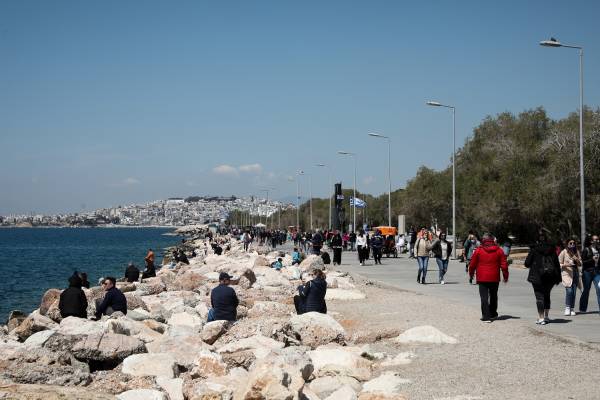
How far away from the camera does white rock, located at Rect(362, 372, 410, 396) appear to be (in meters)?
9.76

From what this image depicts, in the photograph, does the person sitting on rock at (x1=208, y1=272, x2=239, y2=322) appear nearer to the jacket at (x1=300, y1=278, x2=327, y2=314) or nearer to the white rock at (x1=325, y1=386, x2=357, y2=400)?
the jacket at (x1=300, y1=278, x2=327, y2=314)

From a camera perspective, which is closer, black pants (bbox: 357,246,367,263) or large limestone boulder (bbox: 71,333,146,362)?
large limestone boulder (bbox: 71,333,146,362)

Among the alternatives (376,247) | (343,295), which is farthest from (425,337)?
(376,247)

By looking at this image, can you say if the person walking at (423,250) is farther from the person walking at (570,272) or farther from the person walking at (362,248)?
the person walking at (362,248)

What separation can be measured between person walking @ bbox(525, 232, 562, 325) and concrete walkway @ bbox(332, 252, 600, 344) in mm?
333

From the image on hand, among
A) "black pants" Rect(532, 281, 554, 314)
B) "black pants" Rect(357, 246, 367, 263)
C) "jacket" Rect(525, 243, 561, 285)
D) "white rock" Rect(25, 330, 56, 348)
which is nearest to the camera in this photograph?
"white rock" Rect(25, 330, 56, 348)

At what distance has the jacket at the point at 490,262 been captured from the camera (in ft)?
49.3

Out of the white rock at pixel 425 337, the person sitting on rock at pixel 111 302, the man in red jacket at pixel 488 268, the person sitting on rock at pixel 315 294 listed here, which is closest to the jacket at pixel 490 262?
the man in red jacket at pixel 488 268

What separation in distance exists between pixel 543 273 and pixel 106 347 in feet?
25.8

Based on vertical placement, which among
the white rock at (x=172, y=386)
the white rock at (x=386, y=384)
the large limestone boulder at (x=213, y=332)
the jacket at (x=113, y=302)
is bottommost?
the white rock at (x=172, y=386)

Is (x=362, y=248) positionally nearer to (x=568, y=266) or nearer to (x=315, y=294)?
(x=568, y=266)

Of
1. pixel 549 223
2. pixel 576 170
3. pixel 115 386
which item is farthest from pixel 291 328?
pixel 549 223

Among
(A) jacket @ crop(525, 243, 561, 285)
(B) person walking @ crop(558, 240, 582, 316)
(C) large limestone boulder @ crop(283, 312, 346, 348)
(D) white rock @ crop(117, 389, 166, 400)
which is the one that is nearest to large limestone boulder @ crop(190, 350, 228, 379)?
(D) white rock @ crop(117, 389, 166, 400)

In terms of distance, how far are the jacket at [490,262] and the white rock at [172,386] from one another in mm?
6827
